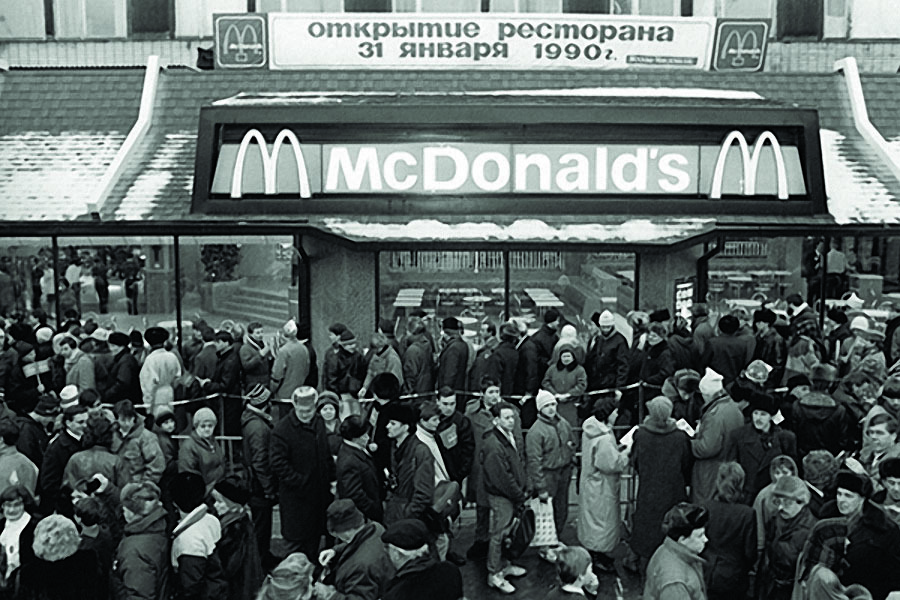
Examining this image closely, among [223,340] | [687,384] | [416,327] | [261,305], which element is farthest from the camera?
[261,305]

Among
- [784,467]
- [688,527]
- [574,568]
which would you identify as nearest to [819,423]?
[784,467]

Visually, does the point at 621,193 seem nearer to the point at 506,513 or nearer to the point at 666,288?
the point at 666,288

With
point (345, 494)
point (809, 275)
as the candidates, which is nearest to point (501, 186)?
point (809, 275)

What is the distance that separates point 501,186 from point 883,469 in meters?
9.13

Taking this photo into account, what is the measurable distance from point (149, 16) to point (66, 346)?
11.3 metres

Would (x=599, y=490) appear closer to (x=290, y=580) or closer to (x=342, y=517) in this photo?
(x=342, y=517)

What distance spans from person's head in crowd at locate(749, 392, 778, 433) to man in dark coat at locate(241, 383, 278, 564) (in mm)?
4461

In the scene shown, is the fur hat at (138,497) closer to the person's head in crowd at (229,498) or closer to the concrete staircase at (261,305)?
the person's head in crowd at (229,498)

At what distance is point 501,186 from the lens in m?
A: 15.9

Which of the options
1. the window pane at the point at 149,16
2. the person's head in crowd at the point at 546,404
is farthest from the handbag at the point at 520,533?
the window pane at the point at 149,16

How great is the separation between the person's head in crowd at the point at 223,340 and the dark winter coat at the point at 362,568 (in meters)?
Answer: 6.08

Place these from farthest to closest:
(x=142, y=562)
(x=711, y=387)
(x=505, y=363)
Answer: (x=505, y=363) < (x=711, y=387) < (x=142, y=562)

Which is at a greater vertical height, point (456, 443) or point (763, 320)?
point (763, 320)

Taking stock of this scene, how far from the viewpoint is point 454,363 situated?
13016 mm
